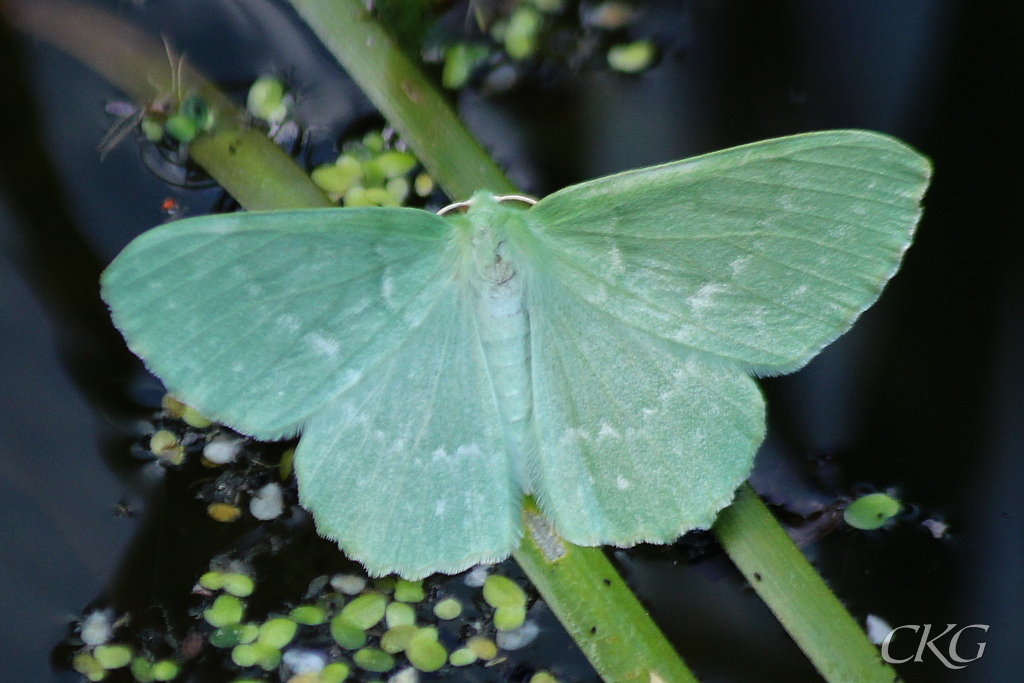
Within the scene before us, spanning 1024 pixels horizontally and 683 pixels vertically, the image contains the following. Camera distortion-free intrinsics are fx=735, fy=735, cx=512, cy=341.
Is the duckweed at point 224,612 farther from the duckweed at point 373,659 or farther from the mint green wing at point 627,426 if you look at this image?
the mint green wing at point 627,426

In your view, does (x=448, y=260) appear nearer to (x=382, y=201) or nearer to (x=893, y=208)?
(x=382, y=201)

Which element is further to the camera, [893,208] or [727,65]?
[727,65]

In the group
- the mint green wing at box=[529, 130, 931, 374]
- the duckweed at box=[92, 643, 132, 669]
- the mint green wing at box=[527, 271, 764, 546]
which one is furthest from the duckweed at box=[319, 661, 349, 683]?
the mint green wing at box=[529, 130, 931, 374]

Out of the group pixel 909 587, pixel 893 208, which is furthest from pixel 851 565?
pixel 893 208

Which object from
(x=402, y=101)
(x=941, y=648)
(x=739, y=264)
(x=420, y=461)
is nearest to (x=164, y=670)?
(x=420, y=461)

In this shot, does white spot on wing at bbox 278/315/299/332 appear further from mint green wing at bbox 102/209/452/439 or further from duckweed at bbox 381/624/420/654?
duckweed at bbox 381/624/420/654
